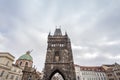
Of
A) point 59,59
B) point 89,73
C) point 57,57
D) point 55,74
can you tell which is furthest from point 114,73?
point 57,57

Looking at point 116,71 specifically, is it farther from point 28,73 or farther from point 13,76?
point 13,76

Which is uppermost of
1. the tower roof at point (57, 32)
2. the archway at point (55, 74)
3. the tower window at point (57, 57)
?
the tower roof at point (57, 32)

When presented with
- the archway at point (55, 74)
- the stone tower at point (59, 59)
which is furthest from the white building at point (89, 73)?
the stone tower at point (59, 59)

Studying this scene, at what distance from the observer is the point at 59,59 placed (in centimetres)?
3198

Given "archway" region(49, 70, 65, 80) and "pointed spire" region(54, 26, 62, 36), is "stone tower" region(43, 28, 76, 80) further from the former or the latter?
"pointed spire" region(54, 26, 62, 36)

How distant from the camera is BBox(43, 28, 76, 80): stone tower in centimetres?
2908

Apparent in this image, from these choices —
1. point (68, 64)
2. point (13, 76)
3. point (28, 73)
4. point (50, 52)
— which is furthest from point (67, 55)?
point (13, 76)

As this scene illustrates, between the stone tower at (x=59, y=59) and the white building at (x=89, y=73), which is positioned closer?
the stone tower at (x=59, y=59)

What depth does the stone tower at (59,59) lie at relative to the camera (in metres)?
29.1

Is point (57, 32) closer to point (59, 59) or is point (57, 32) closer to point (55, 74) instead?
point (59, 59)

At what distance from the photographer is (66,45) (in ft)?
115

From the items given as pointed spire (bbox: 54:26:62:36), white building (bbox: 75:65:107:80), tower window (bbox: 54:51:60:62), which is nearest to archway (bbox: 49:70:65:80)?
tower window (bbox: 54:51:60:62)

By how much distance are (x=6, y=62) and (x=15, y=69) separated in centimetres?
940

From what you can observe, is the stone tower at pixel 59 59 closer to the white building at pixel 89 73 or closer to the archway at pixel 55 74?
the archway at pixel 55 74
